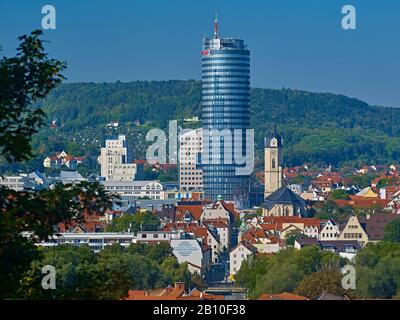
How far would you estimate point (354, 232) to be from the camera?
140ft

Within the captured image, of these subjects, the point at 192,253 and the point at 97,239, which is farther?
the point at 192,253

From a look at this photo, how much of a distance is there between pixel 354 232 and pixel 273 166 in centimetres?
2325

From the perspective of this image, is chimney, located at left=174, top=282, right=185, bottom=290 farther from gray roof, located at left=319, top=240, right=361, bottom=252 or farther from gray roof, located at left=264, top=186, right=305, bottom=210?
gray roof, located at left=264, top=186, right=305, bottom=210

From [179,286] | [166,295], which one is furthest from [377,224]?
[166,295]

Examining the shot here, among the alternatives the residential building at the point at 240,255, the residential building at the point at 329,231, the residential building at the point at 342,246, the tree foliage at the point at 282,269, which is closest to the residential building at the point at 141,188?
the residential building at the point at 329,231

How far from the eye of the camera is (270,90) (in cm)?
8369

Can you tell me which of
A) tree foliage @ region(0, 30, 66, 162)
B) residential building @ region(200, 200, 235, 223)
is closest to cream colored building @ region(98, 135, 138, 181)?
residential building @ region(200, 200, 235, 223)

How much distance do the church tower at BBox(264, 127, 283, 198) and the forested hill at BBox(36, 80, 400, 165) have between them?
10.6 m

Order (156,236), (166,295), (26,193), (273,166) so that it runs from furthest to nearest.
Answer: (273,166) → (156,236) → (166,295) → (26,193)

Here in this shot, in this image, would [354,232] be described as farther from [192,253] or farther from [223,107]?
[223,107]

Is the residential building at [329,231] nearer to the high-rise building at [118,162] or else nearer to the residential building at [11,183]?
the residential building at [11,183]

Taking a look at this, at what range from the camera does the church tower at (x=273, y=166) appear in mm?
65312

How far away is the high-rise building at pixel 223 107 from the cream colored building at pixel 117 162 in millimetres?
3555

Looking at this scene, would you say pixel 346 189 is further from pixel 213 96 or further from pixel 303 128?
pixel 303 128
